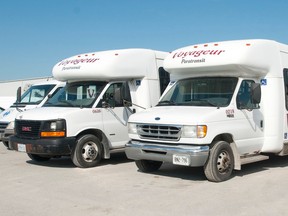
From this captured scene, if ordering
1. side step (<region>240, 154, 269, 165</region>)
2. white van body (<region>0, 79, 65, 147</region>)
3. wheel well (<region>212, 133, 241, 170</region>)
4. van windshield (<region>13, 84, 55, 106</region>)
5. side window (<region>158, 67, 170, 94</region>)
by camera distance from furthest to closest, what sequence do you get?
van windshield (<region>13, 84, 55, 106</region>), white van body (<region>0, 79, 65, 147</region>), side window (<region>158, 67, 170, 94</region>), side step (<region>240, 154, 269, 165</region>), wheel well (<region>212, 133, 241, 170</region>)

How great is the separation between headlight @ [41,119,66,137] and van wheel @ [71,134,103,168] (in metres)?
0.47

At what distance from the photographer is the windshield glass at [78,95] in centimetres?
1049

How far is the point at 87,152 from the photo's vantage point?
10.1m

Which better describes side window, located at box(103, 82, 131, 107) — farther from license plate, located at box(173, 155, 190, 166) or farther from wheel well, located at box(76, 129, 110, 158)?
license plate, located at box(173, 155, 190, 166)

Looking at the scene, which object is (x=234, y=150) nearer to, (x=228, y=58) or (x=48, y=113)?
(x=228, y=58)

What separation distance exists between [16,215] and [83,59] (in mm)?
5572

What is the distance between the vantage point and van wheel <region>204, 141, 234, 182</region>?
808cm

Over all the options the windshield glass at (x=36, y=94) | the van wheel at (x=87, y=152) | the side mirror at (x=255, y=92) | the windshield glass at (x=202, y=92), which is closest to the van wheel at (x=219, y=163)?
the windshield glass at (x=202, y=92)

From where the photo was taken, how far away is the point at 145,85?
11.3 m

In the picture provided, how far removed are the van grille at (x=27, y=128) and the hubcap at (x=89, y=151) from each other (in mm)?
1077

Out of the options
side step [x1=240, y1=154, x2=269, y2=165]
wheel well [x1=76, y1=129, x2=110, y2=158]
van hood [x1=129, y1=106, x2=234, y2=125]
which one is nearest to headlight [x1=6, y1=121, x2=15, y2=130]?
wheel well [x1=76, y1=129, x2=110, y2=158]

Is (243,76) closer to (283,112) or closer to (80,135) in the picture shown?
(283,112)

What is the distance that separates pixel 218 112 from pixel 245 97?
3.30 ft

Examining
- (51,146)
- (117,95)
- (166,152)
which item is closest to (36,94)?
(117,95)
